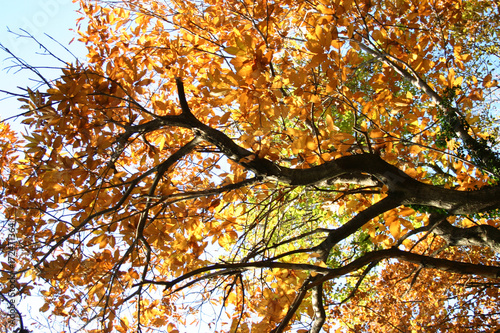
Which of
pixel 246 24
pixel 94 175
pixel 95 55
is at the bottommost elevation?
pixel 94 175

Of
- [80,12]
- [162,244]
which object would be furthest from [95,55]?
[162,244]

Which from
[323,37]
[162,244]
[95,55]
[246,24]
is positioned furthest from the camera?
[95,55]

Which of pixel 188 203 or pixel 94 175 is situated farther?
pixel 188 203

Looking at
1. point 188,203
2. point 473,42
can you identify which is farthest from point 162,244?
point 473,42

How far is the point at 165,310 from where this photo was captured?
3.54 metres

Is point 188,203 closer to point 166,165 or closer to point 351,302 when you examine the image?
point 166,165

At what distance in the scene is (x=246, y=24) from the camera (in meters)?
3.30

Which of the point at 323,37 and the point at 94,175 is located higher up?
the point at 323,37

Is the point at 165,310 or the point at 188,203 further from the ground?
the point at 188,203

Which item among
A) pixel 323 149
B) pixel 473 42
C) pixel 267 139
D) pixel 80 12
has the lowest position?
pixel 323 149

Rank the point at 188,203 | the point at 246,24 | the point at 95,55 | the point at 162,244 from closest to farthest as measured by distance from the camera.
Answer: the point at 162,244, the point at 188,203, the point at 246,24, the point at 95,55

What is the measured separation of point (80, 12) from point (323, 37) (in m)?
3.32

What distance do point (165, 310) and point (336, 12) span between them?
350 centimetres

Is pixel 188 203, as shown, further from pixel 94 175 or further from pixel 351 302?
pixel 351 302
